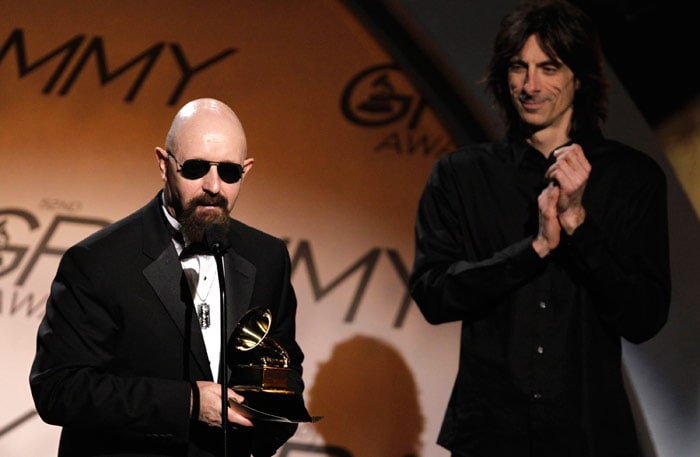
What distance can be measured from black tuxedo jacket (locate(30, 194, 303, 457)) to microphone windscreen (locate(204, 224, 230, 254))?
1.05 ft

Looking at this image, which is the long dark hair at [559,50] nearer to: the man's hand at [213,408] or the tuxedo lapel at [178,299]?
the tuxedo lapel at [178,299]

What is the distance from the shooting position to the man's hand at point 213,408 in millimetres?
2793

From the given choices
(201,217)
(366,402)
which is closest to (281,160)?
(366,402)

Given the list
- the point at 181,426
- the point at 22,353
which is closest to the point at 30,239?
the point at 22,353

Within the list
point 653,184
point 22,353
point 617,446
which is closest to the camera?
point 617,446

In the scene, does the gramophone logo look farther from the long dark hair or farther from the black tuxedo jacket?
the long dark hair

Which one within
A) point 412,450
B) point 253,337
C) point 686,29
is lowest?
point 412,450

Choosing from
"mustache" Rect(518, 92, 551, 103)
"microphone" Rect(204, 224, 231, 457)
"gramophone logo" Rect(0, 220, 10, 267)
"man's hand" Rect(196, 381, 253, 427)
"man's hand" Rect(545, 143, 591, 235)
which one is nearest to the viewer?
"microphone" Rect(204, 224, 231, 457)

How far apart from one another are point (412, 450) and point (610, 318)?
211cm

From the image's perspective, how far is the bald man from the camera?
2850 millimetres

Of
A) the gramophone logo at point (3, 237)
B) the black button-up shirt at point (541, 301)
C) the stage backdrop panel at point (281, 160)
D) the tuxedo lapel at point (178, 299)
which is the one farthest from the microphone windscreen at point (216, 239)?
the gramophone logo at point (3, 237)

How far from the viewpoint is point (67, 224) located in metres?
5.18

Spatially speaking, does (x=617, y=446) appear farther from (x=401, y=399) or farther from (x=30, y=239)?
(x=30, y=239)

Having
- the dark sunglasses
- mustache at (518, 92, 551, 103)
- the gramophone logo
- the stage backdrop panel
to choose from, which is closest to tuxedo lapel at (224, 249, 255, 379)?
the dark sunglasses
